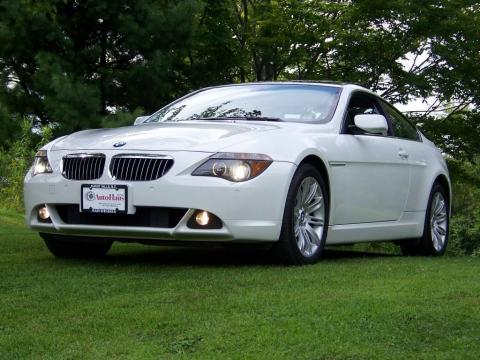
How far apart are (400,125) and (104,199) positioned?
10.9 feet

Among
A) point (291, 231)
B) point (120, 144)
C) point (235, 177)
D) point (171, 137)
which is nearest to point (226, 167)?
point (235, 177)

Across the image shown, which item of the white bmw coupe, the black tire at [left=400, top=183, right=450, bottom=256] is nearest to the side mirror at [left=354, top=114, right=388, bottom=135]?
the white bmw coupe

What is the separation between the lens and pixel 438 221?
27.8 feet

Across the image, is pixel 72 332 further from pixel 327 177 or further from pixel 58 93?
pixel 58 93

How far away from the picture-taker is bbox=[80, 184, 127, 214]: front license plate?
19.0 feet

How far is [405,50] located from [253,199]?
54.5 ft

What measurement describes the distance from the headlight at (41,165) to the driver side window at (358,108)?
7.58ft

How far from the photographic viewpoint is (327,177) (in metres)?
6.48

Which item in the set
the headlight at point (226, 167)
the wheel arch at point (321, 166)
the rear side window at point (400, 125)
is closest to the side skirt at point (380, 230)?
the wheel arch at point (321, 166)

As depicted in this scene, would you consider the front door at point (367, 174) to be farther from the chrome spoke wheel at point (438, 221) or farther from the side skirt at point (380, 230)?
the chrome spoke wheel at point (438, 221)

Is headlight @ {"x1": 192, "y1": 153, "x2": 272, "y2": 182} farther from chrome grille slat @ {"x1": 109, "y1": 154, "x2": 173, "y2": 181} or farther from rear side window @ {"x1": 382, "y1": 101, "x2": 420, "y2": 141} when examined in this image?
rear side window @ {"x1": 382, "y1": 101, "x2": 420, "y2": 141}

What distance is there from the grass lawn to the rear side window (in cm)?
194

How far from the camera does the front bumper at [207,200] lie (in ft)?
18.6

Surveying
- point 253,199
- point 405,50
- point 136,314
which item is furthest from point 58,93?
point 136,314
